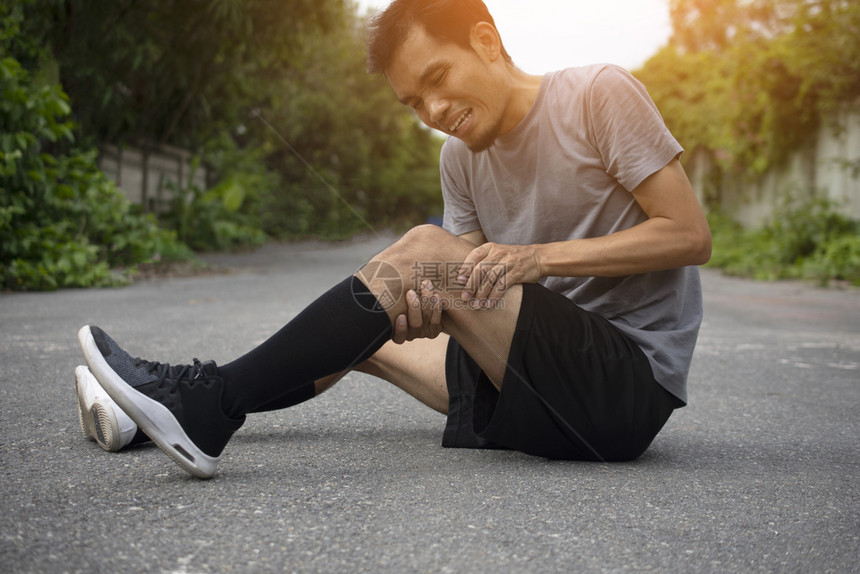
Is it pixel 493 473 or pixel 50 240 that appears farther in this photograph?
pixel 50 240

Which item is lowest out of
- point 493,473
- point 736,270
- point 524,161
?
point 736,270

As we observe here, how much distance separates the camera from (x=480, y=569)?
1.45 meters

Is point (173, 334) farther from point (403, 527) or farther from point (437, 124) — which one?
A: point (403, 527)

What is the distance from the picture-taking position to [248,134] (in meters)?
17.6

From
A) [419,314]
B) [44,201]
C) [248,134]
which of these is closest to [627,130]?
[419,314]

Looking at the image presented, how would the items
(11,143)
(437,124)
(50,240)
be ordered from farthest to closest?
(50,240) < (11,143) < (437,124)

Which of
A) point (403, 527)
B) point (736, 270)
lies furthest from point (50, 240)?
point (736, 270)

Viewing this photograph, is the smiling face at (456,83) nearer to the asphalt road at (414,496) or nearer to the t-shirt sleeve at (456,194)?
the t-shirt sleeve at (456,194)

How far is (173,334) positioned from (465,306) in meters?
3.14

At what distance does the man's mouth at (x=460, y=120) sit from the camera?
213cm

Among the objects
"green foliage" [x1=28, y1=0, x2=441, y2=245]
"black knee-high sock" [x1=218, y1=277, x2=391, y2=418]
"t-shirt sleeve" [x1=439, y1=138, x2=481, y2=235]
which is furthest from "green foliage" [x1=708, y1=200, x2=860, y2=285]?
"black knee-high sock" [x1=218, y1=277, x2=391, y2=418]

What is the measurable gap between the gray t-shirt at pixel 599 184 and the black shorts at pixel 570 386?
0.27 ft

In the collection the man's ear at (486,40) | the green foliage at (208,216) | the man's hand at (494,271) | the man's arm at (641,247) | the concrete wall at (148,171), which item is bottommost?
→ the green foliage at (208,216)

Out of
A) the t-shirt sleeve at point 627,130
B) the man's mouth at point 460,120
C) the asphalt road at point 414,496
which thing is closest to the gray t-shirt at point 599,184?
the t-shirt sleeve at point 627,130
